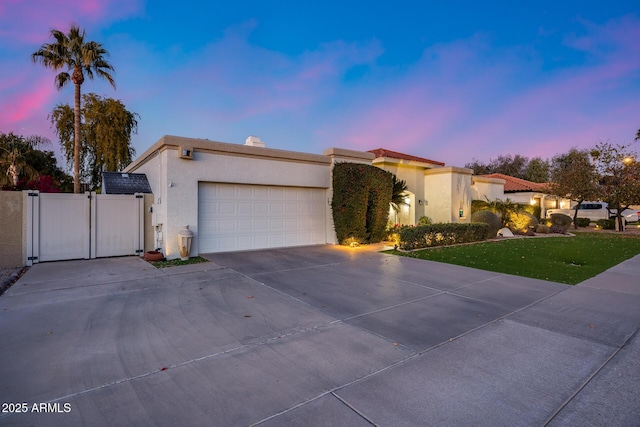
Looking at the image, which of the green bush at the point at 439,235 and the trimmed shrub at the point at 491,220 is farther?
the trimmed shrub at the point at 491,220

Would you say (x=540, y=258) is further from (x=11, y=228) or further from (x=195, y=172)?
(x=11, y=228)

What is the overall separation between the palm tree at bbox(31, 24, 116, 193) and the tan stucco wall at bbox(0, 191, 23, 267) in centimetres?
885

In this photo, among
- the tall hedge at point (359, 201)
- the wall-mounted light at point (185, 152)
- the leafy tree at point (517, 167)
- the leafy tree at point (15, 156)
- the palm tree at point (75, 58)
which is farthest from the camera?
the leafy tree at point (517, 167)

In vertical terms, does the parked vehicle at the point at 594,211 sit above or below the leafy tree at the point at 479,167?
below

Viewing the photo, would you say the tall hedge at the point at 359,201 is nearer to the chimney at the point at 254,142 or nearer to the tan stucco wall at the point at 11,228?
the chimney at the point at 254,142

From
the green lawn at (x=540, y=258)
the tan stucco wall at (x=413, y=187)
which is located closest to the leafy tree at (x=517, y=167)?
the tan stucco wall at (x=413, y=187)

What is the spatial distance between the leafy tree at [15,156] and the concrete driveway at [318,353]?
20829 mm

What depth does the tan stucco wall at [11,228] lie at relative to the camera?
8.15m

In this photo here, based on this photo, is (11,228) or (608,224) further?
(608,224)

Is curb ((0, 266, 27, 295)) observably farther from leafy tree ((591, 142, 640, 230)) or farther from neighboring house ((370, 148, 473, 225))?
leafy tree ((591, 142, 640, 230))

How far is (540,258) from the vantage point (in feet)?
32.1

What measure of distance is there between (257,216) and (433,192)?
10.6 meters

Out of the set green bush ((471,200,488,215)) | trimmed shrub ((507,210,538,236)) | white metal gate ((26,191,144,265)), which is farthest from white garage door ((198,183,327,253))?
trimmed shrub ((507,210,538,236))

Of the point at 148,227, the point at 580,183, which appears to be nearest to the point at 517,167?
the point at 580,183
